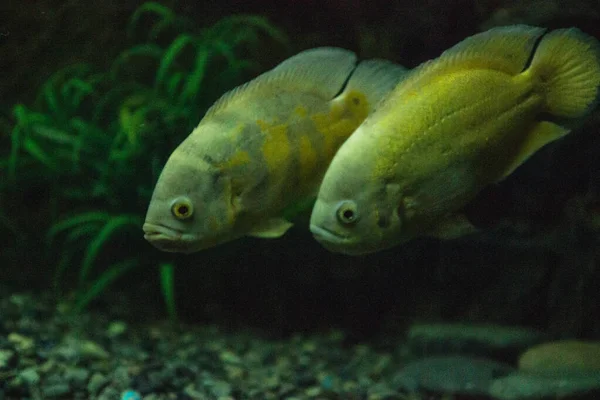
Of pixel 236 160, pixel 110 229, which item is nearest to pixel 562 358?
pixel 236 160

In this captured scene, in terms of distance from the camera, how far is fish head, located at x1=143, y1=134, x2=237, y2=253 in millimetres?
2092

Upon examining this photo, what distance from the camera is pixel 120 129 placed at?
4090 mm

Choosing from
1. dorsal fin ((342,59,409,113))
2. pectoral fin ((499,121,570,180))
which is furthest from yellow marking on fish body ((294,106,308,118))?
pectoral fin ((499,121,570,180))

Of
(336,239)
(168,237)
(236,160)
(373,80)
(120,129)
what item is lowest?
(336,239)

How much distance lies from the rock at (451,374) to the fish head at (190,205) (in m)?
1.95

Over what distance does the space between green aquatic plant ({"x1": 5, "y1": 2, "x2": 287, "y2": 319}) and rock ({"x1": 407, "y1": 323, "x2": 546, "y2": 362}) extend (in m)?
1.51

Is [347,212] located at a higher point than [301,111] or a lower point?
lower

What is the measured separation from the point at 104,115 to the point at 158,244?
2.41 meters

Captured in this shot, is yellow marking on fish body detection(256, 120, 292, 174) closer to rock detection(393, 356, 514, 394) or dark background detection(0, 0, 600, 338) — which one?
dark background detection(0, 0, 600, 338)

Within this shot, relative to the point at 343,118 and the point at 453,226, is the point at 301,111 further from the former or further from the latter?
the point at 453,226

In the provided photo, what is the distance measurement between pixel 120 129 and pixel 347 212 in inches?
99.1

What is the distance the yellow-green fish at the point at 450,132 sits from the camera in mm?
1966

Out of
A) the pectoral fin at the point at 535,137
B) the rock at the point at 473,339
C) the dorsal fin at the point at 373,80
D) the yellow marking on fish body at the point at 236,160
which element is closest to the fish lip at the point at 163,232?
the yellow marking on fish body at the point at 236,160

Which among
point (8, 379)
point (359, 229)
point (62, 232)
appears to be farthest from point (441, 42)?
point (62, 232)
